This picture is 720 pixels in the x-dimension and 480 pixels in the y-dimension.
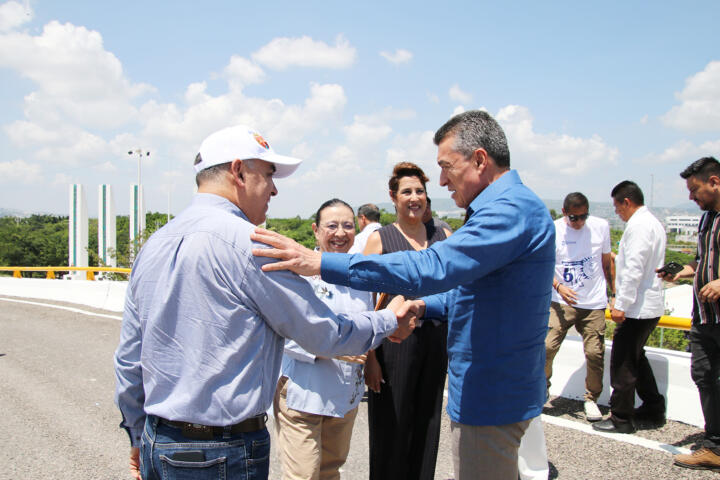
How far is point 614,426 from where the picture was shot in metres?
4.78

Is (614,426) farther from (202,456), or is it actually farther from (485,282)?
(202,456)

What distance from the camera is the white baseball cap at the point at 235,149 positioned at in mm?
1976

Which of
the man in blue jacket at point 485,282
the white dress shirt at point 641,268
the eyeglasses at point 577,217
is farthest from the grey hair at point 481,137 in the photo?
the eyeglasses at point 577,217

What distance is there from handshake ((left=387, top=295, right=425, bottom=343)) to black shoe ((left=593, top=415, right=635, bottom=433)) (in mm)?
3013

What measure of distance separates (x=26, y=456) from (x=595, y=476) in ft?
14.9

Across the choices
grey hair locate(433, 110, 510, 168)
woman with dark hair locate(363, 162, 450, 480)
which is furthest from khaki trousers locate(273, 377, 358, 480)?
grey hair locate(433, 110, 510, 168)

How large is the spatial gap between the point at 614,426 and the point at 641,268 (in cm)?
150

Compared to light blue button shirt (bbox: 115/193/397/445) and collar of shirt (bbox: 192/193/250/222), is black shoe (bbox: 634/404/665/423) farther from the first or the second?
collar of shirt (bbox: 192/193/250/222)

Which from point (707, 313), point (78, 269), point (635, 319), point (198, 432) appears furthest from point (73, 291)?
point (707, 313)

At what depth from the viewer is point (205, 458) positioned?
1808mm

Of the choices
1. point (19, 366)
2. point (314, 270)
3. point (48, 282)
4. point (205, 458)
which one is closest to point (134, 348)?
point (205, 458)

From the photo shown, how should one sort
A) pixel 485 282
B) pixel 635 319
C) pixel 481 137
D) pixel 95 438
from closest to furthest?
pixel 485 282, pixel 481 137, pixel 95 438, pixel 635 319

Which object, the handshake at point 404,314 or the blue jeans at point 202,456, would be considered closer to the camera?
the blue jeans at point 202,456

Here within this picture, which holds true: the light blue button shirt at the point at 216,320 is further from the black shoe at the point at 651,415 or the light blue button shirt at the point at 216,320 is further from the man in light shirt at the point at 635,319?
the black shoe at the point at 651,415
